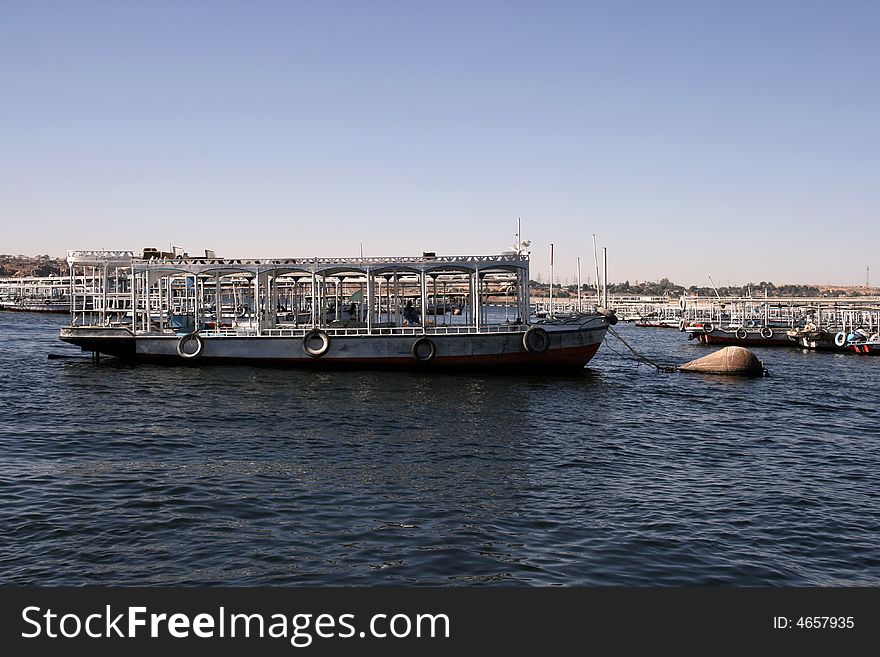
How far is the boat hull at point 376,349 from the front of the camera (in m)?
42.2

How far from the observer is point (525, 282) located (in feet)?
145

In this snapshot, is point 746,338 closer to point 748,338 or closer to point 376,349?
point 748,338

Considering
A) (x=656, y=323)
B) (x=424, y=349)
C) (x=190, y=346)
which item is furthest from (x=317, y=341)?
(x=656, y=323)

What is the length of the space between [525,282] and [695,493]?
1069 inches

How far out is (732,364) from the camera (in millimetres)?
45875

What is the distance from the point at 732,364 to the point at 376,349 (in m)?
22.2

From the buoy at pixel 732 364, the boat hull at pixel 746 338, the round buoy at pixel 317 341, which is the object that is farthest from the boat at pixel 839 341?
the round buoy at pixel 317 341

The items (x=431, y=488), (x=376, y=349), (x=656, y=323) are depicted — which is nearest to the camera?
(x=431, y=488)

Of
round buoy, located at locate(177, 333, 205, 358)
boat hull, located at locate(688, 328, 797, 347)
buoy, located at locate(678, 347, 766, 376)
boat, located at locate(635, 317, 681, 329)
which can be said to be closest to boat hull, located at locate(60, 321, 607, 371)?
round buoy, located at locate(177, 333, 205, 358)

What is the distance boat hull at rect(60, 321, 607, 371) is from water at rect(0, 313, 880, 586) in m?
6.84

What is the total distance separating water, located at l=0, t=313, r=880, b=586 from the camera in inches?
504

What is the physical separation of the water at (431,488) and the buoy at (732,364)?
9822 mm

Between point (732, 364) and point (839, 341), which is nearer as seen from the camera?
point (732, 364)

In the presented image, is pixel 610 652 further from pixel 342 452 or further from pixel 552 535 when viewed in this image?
pixel 342 452
